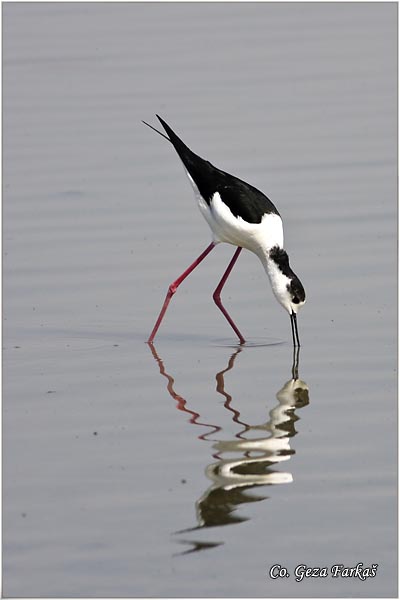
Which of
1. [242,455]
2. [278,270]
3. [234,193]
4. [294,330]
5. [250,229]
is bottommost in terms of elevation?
[242,455]

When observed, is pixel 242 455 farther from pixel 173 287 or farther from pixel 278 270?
pixel 173 287

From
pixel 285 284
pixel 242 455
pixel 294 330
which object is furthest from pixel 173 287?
pixel 242 455

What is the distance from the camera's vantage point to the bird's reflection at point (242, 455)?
183 inches

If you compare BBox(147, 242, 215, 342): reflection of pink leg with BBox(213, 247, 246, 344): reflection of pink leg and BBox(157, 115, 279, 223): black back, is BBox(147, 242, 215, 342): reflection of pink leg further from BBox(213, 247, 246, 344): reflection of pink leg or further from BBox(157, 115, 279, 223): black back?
BBox(157, 115, 279, 223): black back

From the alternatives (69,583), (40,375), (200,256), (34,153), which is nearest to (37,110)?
(34,153)

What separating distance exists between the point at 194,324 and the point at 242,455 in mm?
2009

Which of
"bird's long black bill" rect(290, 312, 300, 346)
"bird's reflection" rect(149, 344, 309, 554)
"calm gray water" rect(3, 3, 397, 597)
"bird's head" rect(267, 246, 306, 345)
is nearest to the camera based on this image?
"calm gray water" rect(3, 3, 397, 597)

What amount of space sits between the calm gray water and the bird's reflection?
0.01 metres

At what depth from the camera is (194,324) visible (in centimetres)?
713

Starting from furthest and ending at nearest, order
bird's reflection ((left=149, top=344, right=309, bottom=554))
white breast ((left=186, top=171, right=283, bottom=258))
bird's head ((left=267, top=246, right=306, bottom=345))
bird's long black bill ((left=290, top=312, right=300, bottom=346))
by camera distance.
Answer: white breast ((left=186, top=171, right=283, bottom=258)) < bird's head ((left=267, top=246, right=306, bottom=345)) < bird's long black bill ((left=290, top=312, right=300, bottom=346)) < bird's reflection ((left=149, top=344, right=309, bottom=554))

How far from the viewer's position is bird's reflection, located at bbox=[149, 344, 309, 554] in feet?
15.3

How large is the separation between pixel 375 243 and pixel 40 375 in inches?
96.5

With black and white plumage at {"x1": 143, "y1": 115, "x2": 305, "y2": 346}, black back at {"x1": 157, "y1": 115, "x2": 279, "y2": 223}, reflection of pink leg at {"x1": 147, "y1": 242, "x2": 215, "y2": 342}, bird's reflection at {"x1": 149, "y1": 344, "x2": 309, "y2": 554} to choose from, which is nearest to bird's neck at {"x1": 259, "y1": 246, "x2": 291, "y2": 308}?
black and white plumage at {"x1": 143, "y1": 115, "x2": 305, "y2": 346}

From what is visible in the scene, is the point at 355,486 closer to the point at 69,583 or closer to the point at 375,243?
the point at 69,583
